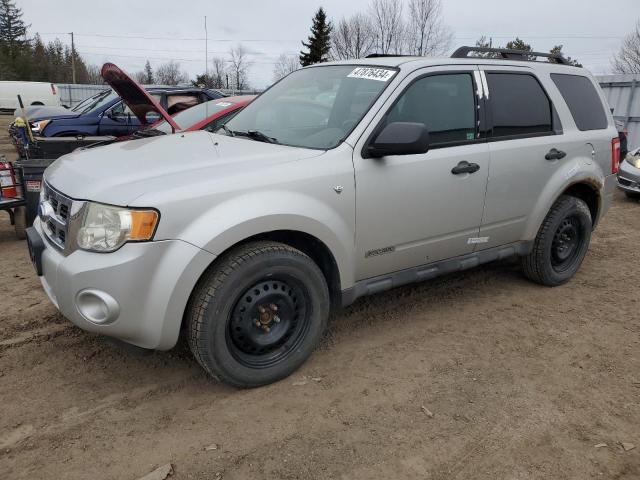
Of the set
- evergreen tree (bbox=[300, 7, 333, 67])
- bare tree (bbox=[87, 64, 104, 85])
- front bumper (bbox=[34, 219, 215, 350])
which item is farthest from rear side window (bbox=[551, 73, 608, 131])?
bare tree (bbox=[87, 64, 104, 85])

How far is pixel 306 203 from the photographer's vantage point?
2975mm

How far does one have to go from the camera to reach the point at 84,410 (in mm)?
2836

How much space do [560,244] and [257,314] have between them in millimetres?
3148

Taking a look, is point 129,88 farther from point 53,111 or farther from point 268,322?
point 53,111

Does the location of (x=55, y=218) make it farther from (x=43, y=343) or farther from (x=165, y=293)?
(x=43, y=343)

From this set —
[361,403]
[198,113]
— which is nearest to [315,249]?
[361,403]

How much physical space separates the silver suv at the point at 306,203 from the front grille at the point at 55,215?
2 cm

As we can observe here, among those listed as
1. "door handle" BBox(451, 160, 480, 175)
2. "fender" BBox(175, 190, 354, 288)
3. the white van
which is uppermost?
the white van

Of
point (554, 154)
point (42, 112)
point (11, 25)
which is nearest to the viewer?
point (554, 154)

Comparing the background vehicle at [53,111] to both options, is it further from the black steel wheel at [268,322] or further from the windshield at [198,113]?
the black steel wheel at [268,322]

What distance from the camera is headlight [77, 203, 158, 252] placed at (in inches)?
99.4

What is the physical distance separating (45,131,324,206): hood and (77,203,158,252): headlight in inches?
2.1

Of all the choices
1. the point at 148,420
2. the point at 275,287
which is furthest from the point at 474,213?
the point at 148,420

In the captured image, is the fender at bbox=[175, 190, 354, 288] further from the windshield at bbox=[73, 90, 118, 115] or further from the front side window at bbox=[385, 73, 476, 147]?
the windshield at bbox=[73, 90, 118, 115]
